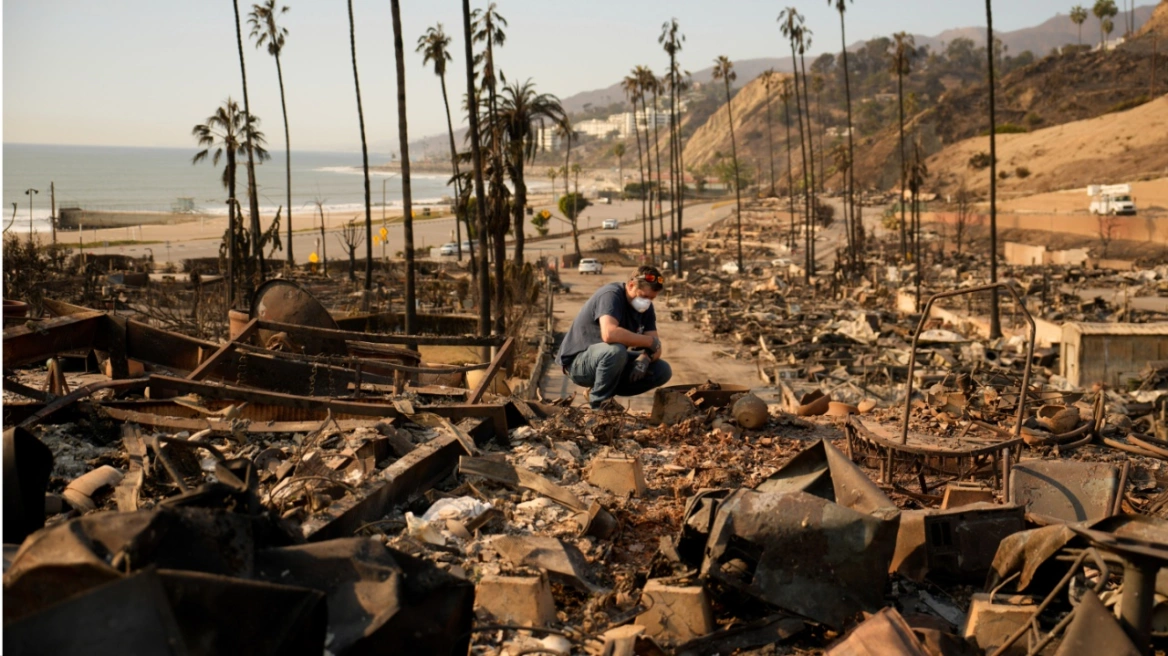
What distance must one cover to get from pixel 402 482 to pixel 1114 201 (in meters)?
64.9

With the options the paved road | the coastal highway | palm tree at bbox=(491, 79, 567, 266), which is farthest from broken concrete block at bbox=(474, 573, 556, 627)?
the paved road

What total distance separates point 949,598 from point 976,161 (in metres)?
98.7

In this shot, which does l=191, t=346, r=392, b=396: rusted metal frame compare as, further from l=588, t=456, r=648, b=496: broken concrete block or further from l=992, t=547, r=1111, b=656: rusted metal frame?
l=992, t=547, r=1111, b=656: rusted metal frame

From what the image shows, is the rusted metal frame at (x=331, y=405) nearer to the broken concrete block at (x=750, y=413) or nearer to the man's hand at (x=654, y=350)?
the man's hand at (x=654, y=350)

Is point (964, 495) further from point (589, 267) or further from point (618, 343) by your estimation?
point (589, 267)

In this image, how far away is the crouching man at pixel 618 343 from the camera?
26.2 feet

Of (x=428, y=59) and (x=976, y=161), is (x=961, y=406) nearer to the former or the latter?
(x=428, y=59)

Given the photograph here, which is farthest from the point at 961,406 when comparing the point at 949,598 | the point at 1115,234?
the point at 1115,234

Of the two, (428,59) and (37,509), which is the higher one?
(428,59)

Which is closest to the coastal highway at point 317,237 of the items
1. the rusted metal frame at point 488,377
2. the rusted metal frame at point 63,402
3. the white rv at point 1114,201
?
the white rv at point 1114,201

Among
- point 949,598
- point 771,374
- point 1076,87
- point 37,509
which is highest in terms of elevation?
point 1076,87

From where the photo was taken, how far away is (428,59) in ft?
161

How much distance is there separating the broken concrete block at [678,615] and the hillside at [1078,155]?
77.2 meters

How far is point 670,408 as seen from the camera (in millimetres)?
8242
